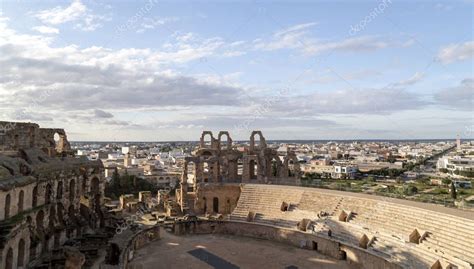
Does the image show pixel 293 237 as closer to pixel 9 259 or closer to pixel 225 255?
pixel 225 255

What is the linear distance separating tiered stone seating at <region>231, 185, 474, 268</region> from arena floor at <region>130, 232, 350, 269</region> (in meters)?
2.30

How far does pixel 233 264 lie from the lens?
22859 millimetres

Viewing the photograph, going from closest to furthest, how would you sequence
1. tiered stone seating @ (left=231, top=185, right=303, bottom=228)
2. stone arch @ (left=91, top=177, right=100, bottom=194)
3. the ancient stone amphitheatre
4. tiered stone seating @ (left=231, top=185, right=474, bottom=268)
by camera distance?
1. tiered stone seating @ (left=231, top=185, right=474, bottom=268)
2. the ancient stone amphitheatre
3. tiered stone seating @ (left=231, top=185, right=303, bottom=228)
4. stone arch @ (left=91, top=177, right=100, bottom=194)

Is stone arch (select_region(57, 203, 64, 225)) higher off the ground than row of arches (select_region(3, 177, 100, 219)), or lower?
lower

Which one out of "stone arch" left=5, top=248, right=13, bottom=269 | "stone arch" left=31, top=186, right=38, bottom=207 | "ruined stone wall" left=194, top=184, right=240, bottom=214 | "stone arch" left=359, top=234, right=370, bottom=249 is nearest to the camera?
"stone arch" left=5, top=248, right=13, bottom=269

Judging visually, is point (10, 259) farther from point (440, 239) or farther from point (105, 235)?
point (440, 239)

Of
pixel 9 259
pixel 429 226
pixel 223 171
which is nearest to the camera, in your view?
pixel 9 259

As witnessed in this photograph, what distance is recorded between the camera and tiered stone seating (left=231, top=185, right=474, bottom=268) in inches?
760

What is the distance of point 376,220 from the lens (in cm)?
2444

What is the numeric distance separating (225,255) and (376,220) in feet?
35.2

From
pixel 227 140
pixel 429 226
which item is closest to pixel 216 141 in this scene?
pixel 227 140

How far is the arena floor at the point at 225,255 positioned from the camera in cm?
2267

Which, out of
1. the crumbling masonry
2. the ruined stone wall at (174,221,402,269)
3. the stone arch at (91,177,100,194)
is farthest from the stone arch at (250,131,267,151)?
the stone arch at (91,177,100,194)

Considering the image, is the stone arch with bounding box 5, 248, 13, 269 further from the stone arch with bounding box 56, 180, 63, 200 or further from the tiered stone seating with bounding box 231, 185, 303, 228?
the tiered stone seating with bounding box 231, 185, 303, 228
